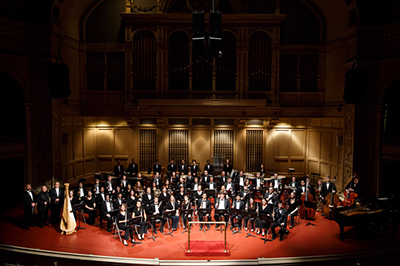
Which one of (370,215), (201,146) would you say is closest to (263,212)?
(370,215)

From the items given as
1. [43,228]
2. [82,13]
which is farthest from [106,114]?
[43,228]

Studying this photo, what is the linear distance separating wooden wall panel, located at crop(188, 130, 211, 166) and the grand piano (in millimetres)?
8561

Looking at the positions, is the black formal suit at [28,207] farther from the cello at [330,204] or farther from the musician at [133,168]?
the cello at [330,204]

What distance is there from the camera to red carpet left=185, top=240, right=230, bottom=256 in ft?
28.8

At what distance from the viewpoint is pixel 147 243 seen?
952cm

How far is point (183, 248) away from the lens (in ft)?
30.1

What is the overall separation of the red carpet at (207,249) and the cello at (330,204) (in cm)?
481

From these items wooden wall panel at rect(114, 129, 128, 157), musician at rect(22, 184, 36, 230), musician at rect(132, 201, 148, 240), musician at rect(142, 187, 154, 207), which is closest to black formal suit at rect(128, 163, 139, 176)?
wooden wall panel at rect(114, 129, 128, 157)

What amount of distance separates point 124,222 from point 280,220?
16.8ft

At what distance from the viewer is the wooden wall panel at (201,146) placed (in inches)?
674

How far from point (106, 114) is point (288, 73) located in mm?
9819

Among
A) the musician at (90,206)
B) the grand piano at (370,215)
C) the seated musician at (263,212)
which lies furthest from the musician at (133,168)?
the grand piano at (370,215)

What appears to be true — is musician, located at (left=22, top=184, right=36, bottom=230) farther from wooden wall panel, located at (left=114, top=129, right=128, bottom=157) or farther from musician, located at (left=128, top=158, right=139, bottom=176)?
wooden wall panel, located at (left=114, top=129, right=128, bottom=157)

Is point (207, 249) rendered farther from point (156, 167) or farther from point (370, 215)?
point (156, 167)
